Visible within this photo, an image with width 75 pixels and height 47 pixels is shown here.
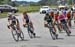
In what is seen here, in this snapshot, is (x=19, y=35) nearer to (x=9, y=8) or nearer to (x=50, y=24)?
(x=50, y=24)

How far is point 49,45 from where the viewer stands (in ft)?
55.8

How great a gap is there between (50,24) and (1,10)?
5892 cm

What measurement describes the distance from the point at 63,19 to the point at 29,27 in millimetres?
2823

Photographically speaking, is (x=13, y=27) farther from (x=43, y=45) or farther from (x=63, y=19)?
(x=63, y=19)

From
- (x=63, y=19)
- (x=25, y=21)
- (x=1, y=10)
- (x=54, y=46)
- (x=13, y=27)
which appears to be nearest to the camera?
(x=54, y=46)

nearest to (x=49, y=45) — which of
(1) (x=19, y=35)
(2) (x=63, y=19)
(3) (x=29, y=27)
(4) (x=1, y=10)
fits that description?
(1) (x=19, y=35)

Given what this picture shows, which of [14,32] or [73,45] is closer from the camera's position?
[73,45]

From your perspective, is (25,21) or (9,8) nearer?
(25,21)

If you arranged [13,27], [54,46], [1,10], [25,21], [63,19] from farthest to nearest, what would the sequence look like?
[1,10] → [63,19] → [25,21] → [13,27] → [54,46]

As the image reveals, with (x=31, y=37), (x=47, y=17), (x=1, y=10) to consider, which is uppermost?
(x=47, y=17)

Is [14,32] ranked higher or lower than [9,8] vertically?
higher

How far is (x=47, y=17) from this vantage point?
1980 cm

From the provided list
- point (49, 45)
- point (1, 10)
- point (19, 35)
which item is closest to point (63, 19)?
point (19, 35)

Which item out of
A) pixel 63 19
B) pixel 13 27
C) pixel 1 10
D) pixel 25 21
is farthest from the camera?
pixel 1 10
